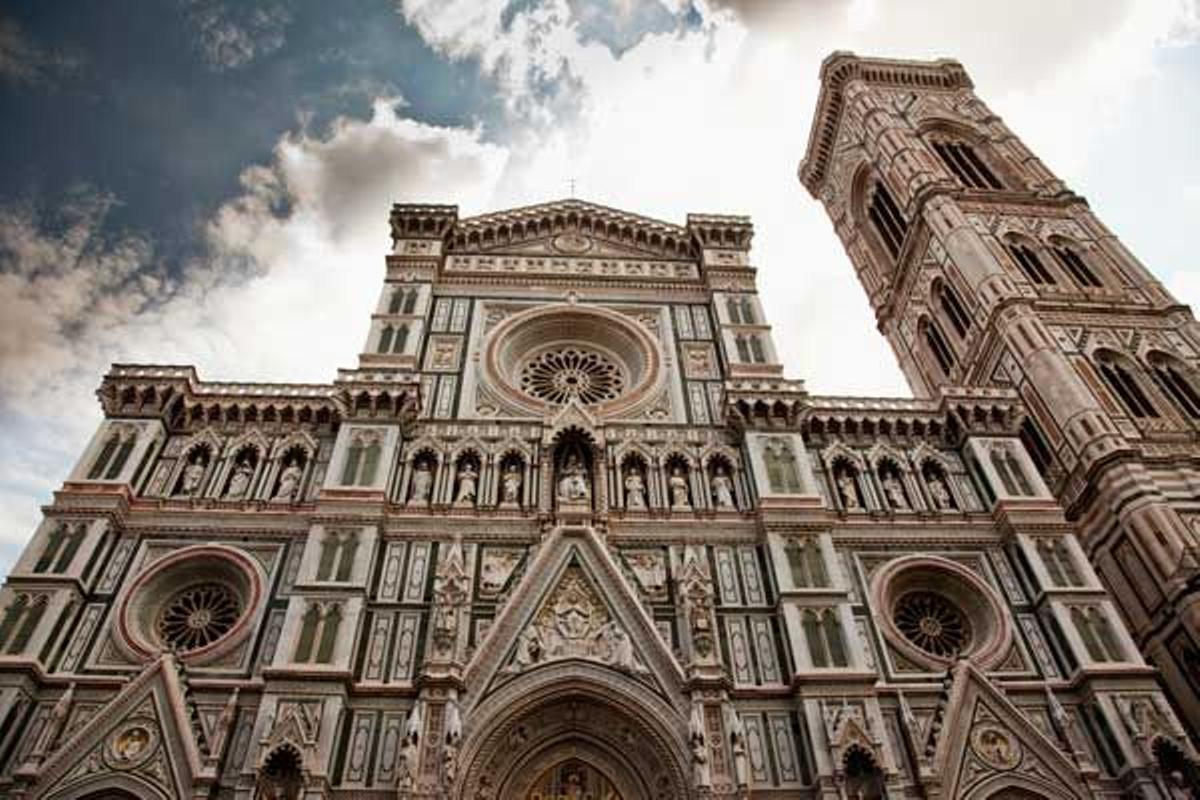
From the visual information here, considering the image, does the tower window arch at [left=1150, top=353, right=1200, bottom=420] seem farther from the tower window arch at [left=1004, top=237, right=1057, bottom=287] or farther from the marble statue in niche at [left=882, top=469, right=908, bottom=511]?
the marble statue in niche at [left=882, top=469, right=908, bottom=511]

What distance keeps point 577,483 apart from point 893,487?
6.94 m

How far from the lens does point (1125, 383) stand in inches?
883

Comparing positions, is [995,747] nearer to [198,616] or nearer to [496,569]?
[496,569]

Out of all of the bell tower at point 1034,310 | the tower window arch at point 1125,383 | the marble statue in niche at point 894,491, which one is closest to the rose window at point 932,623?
the marble statue in niche at point 894,491

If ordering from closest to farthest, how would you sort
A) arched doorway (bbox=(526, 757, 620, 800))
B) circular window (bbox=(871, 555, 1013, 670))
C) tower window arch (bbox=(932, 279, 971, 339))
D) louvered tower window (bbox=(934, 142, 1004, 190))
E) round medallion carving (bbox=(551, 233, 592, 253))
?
arched doorway (bbox=(526, 757, 620, 800)) < circular window (bbox=(871, 555, 1013, 670)) < round medallion carving (bbox=(551, 233, 592, 253)) < tower window arch (bbox=(932, 279, 971, 339)) < louvered tower window (bbox=(934, 142, 1004, 190))

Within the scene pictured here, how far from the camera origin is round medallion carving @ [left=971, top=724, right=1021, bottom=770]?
1402 centimetres

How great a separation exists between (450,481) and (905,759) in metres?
9.94

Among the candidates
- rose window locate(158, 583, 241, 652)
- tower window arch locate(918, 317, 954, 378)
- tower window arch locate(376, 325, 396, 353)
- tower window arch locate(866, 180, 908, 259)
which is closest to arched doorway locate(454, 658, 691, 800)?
rose window locate(158, 583, 241, 652)

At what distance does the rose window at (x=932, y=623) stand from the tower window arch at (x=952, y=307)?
39.0ft

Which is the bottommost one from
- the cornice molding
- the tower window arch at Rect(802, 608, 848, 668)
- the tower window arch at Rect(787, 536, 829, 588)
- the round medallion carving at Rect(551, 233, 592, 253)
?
the tower window arch at Rect(802, 608, 848, 668)

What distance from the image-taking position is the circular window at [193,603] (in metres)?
14.9

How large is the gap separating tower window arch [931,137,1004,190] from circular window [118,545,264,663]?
87.3ft

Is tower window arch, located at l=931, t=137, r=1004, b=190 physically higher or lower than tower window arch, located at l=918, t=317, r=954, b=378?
higher

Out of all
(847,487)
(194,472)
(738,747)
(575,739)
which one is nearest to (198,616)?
(194,472)
